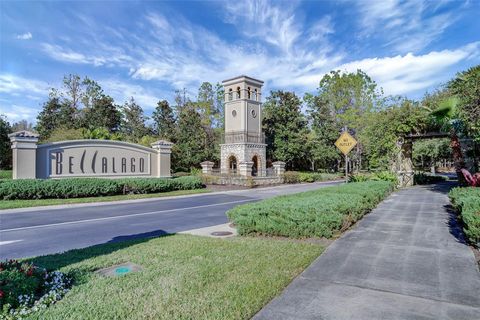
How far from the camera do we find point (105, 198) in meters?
17.1

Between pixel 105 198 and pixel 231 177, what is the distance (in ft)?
40.7

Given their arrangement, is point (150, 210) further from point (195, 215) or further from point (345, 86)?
point (345, 86)

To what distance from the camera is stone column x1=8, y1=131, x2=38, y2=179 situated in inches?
637

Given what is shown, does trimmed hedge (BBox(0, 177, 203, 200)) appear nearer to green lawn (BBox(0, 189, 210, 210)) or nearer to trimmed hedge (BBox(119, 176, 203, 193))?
trimmed hedge (BBox(119, 176, 203, 193))

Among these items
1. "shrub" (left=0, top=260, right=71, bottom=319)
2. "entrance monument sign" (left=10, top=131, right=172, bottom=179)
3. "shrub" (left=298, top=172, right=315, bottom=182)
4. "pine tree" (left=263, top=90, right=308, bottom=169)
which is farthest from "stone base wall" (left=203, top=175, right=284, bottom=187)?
"shrub" (left=0, top=260, right=71, bottom=319)

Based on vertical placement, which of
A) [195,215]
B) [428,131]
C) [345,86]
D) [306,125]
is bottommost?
[195,215]

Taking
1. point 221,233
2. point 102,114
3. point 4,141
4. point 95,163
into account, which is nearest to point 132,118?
point 102,114

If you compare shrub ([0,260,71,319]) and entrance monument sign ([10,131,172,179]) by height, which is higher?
entrance monument sign ([10,131,172,179])

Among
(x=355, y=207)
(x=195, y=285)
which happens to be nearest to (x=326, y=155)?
(x=355, y=207)

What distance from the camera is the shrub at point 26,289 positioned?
12.1ft

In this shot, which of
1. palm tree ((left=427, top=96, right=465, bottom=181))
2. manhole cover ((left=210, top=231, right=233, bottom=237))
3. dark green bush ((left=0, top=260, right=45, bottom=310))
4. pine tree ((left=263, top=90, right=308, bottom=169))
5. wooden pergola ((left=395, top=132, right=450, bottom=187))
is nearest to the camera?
dark green bush ((left=0, top=260, right=45, bottom=310))

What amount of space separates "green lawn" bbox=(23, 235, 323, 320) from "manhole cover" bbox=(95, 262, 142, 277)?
5.5 inches

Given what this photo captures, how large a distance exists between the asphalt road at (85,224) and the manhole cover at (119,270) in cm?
268

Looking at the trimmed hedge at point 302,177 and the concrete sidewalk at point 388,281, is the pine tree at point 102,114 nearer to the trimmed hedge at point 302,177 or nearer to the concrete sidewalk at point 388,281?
the trimmed hedge at point 302,177
